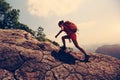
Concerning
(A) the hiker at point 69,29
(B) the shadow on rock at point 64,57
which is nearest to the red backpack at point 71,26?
(A) the hiker at point 69,29

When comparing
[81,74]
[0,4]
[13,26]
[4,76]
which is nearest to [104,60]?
[81,74]

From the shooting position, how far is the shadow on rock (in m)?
13.3

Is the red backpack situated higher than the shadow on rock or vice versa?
the red backpack

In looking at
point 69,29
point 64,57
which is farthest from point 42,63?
point 69,29

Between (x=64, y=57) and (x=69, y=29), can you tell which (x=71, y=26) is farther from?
(x=64, y=57)

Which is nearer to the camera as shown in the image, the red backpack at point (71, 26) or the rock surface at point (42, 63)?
the rock surface at point (42, 63)

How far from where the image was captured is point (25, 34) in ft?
50.2

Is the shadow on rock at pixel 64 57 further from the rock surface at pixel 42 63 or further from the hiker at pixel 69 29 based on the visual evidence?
the hiker at pixel 69 29

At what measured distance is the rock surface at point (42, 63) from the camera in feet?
39.2

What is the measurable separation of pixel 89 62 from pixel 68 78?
2.17 m

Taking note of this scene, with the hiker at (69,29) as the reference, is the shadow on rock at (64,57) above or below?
below

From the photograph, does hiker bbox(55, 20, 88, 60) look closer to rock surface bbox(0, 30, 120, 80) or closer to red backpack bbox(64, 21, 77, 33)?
red backpack bbox(64, 21, 77, 33)

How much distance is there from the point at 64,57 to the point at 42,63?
54.2 inches

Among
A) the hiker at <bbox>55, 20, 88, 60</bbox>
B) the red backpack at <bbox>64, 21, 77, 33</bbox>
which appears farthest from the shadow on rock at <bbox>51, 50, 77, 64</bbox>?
the red backpack at <bbox>64, 21, 77, 33</bbox>
